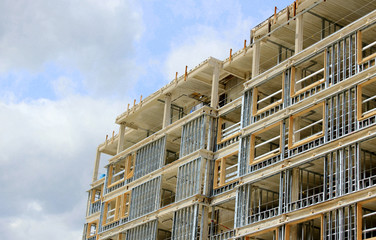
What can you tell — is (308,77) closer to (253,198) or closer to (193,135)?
(253,198)

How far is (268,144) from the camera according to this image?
212 ft

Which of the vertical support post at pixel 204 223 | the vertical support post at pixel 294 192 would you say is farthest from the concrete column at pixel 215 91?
the vertical support post at pixel 294 192

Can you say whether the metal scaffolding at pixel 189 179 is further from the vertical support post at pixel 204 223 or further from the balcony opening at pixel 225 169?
the vertical support post at pixel 204 223

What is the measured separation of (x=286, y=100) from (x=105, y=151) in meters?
39.3

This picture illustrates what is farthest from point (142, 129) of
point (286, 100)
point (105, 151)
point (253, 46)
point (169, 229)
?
point (286, 100)

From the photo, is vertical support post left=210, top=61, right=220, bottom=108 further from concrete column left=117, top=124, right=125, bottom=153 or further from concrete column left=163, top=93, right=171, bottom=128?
concrete column left=117, top=124, right=125, bottom=153

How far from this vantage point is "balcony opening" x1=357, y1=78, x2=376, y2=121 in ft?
168

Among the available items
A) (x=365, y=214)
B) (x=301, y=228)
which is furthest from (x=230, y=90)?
(x=365, y=214)

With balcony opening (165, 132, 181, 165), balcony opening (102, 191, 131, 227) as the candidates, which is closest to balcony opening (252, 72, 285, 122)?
balcony opening (165, 132, 181, 165)

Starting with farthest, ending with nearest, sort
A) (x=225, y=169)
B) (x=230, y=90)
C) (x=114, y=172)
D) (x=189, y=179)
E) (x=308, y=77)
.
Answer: (x=114, y=172) < (x=230, y=90) < (x=189, y=179) < (x=225, y=169) < (x=308, y=77)

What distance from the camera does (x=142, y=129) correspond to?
85.9 m

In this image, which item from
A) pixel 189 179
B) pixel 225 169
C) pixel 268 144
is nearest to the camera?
pixel 268 144

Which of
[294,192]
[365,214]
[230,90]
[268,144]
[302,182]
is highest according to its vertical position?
[230,90]

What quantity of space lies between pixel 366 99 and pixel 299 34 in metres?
9.41
